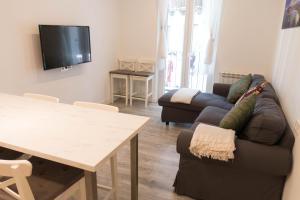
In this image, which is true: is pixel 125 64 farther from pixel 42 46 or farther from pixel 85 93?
pixel 42 46

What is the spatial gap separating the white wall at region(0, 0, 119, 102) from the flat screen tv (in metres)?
0.12

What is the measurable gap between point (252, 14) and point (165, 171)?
3083mm

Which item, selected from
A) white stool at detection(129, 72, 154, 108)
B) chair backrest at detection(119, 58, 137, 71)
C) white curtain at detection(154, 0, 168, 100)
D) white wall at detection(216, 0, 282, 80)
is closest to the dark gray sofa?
white wall at detection(216, 0, 282, 80)

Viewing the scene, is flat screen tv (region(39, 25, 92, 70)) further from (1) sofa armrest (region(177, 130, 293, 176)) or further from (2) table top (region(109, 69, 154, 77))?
(1) sofa armrest (region(177, 130, 293, 176))

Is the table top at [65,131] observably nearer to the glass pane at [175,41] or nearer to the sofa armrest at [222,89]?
the sofa armrest at [222,89]

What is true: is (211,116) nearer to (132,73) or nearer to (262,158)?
(262,158)

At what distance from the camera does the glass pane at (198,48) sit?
Result: 421 centimetres

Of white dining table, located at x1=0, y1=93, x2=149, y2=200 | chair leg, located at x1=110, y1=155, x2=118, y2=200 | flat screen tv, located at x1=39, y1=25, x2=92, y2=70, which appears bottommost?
chair leg, located at x1=110, y1=155, x2=118, y2=200

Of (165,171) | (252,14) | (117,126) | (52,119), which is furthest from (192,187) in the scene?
(252,14)

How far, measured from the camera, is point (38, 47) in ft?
9.99

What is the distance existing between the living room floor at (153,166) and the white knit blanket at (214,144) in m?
0.58

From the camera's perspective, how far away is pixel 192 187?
207 cm

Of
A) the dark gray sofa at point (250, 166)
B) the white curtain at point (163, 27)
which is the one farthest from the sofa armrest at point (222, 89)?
the dark gray sofa at point (250, 166)

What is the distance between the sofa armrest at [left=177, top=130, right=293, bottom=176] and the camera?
171 centimetres
